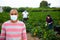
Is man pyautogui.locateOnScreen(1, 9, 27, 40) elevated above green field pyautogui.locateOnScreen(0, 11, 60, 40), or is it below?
above

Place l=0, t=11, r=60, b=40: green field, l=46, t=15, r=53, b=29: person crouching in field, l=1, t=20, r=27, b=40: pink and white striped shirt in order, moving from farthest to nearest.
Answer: l=46, t=15, r=53, b=29: person crouching in field, l=0, t=11, r=60, b=40: green field, l=1, t=20, r=27, b=40: pink and white striped shirt

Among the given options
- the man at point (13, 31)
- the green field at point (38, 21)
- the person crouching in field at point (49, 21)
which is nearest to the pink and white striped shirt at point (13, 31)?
the man at point (13, 31)

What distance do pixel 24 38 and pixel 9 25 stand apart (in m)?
0.20

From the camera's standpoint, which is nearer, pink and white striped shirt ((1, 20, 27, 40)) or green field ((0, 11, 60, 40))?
pink and white striped shirt ((1, 20, 27, 40))

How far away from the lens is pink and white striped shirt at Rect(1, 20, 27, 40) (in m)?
2.10

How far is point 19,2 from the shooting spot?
538 centimetres

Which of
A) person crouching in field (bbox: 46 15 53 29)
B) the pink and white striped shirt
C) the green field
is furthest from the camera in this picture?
person crouching in field (bbox: 46 15 53 29)

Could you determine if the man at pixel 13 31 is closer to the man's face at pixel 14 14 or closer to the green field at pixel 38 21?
Result: the man's face at pixel 14 14

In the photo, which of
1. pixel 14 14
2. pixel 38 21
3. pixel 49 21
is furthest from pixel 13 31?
pixel 38 21

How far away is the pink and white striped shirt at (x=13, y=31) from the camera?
210 cm

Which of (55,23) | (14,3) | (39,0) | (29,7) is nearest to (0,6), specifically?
(14,3)

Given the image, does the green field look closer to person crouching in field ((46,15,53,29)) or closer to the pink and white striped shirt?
person crouching in field ((46,15,53,29))

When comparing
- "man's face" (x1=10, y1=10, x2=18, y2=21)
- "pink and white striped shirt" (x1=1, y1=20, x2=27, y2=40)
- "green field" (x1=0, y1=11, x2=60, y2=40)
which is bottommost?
"green field" (x1=0, y1=11, x2=60, y2=40)

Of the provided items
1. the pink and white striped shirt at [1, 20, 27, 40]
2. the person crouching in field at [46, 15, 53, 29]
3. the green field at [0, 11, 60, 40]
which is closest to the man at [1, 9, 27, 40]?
the pink and white striped shirt at [1, 20, 27, 40]
